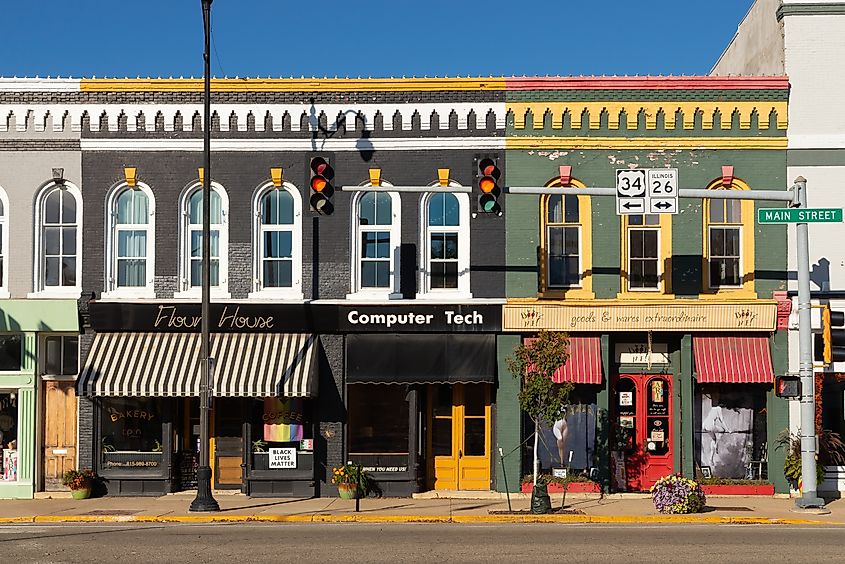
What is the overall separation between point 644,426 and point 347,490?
21.6ft

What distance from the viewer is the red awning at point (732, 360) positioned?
22344 mm

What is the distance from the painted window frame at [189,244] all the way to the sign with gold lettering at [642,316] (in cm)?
623

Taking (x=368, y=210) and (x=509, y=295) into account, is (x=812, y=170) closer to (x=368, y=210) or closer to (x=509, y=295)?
(x=509, y=295)

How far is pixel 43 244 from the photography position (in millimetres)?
23688

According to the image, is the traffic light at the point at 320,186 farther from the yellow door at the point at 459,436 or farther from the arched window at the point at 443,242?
the yellow door at the point at 459,436

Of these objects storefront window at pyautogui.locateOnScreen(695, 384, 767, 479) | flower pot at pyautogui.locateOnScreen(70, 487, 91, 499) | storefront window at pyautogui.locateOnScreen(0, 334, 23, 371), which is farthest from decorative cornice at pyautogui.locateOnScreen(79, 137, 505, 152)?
flower pot at pyautogui.locateOnScreen(70, 487, 91, 499)

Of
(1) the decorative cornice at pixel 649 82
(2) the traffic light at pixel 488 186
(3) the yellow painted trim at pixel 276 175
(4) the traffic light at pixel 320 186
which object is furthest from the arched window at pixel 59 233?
(2) the traffic light at pixel 488 186

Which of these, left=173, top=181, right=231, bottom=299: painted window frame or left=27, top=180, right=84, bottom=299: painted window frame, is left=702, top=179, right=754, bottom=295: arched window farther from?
left=27, top=180, right=84, bottom=299: painted window frame

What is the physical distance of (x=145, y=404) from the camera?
918 inches

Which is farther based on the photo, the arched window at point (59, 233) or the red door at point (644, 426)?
the arched window at point (59, 233)

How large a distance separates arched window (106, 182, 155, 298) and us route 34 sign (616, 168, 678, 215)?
10397mm

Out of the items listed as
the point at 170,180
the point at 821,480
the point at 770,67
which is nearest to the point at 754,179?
the point at 770,67

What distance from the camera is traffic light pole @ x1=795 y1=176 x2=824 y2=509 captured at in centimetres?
2038

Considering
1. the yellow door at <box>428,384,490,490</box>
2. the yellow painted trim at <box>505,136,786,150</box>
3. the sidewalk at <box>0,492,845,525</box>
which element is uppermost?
the yellow painted trim at <box>505,136,786,150</box>
